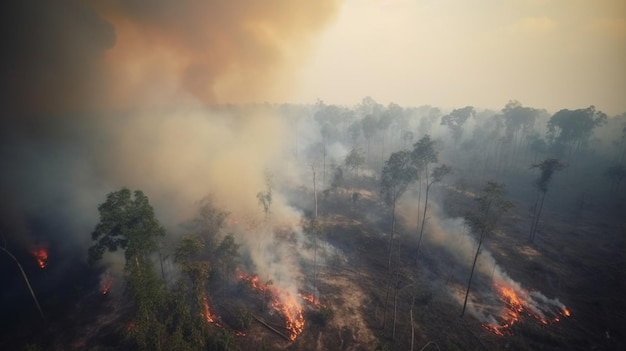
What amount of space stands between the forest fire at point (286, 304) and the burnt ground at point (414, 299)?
0.88 m

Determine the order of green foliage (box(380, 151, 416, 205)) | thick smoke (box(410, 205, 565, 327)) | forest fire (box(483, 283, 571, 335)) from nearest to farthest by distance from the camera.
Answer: forest fire (box(483, 283, 571, 335)) → thick smoke (box(410, 205, 565, 327)) → green foliage (box(380, 151, 416, 205))

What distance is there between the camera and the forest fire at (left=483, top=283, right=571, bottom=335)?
99.1 feet

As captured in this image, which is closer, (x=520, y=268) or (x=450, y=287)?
(x=450, y=287)

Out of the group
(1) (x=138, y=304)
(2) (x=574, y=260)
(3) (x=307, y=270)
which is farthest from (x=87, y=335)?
(2) (x=574, y=260)

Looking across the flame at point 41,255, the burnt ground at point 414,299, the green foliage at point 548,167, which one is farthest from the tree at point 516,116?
the flame at point 41,255

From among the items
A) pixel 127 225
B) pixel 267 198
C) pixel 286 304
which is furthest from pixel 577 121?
pixel 127 225

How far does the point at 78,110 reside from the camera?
70250mm

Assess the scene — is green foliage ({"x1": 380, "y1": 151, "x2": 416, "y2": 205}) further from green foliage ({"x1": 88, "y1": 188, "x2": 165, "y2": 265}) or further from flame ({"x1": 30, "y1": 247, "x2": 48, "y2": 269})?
flame ({"x1": 30, "y1": 247, "x2": 48, "y2": 269})

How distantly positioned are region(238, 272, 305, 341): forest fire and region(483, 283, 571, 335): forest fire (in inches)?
734

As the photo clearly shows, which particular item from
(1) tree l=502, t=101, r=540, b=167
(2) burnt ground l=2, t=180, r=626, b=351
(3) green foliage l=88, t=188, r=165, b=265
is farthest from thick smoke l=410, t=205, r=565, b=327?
(1) tree l=502, t=101, r=540, b=167

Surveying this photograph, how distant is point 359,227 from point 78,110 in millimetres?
69879

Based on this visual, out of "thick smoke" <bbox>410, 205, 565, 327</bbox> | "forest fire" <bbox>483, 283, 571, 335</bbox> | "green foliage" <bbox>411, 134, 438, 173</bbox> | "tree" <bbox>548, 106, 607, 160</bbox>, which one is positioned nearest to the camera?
"forest fire" <bbox>483, 283, 571, 335</bbox>

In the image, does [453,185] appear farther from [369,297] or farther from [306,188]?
[369,297]

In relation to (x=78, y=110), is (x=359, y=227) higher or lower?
lower
